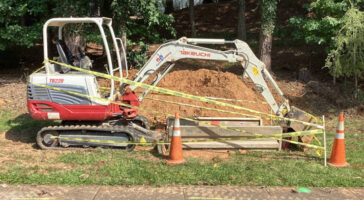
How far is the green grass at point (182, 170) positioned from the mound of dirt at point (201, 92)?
317 centimetres

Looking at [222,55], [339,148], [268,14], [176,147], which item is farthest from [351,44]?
[176,147]

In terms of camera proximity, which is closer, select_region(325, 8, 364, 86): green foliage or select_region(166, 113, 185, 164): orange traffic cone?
select_region(166, 113, 185, 164): orange traffic cone

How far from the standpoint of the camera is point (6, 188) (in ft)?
17.7

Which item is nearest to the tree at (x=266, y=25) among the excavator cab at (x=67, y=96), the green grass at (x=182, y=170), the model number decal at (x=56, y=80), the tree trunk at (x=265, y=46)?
the tree trunk at (x=265, y=46)

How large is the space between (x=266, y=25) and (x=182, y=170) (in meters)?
A: 8.76

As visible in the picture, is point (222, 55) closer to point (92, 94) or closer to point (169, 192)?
point (92, 94)

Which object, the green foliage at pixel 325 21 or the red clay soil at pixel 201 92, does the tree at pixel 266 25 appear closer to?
the green foliage at pixel 325 21

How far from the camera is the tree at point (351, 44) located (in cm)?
1052

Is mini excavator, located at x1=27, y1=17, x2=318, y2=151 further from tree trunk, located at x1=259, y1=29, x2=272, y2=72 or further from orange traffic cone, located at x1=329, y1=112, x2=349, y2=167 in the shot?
tree trunk, located at x1=259, y1=29, x2=272, y2=72

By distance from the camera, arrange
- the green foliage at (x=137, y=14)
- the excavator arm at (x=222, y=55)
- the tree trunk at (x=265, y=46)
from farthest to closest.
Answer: the tree trunk at (x=265, y=46) → the green foliage at (x=137, y=14) → the excavator arm at (x=222, y=55)

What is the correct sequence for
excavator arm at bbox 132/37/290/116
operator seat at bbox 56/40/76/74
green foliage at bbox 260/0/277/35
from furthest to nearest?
green foliage at bbox 260/0/277/35 → operator seat at bbox 56/40/76/74 → excavator arm at bbox 132/37/290/116

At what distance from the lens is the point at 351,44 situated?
10.6 meters

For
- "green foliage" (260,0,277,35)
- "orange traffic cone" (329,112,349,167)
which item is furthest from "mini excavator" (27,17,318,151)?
"green foliage" (260,0,277,35)

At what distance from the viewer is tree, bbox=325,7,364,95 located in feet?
34.5
